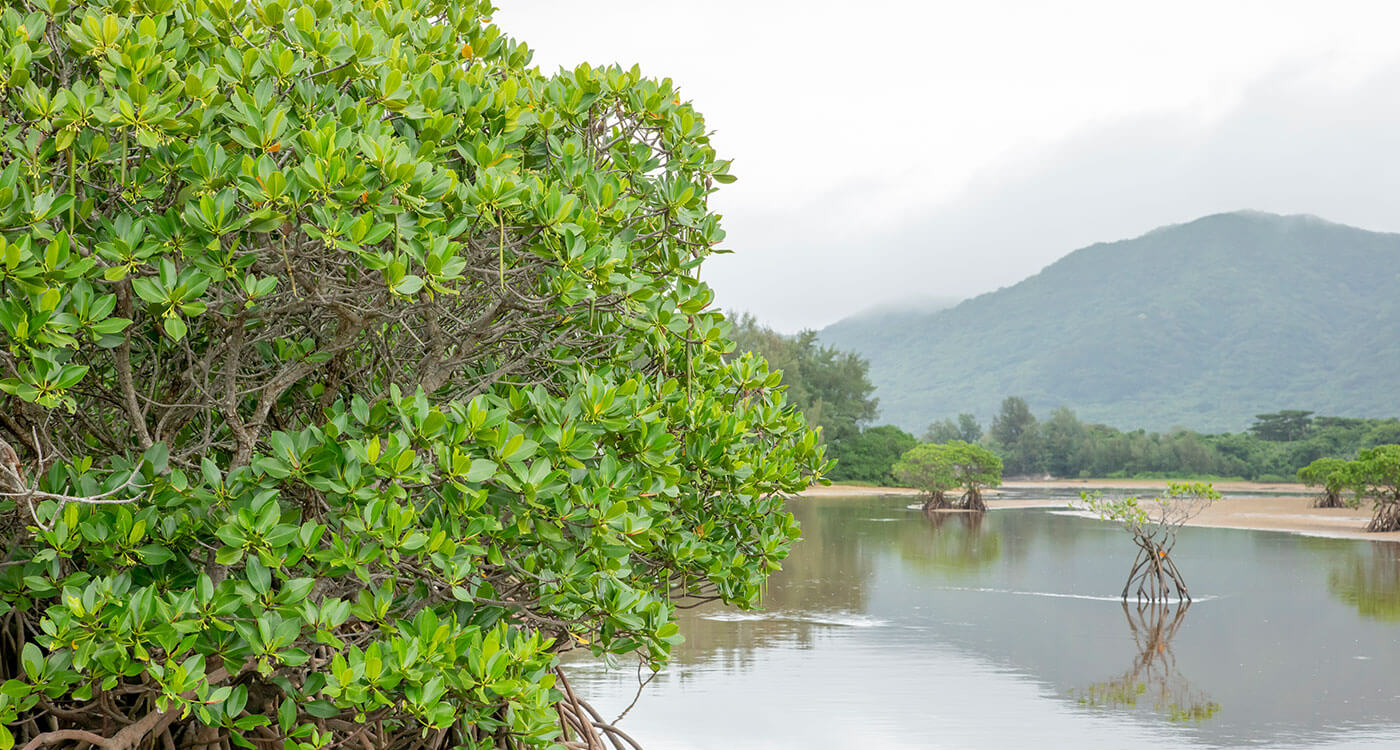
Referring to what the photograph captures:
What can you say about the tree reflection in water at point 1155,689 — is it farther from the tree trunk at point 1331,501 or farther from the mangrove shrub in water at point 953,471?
the tree trunk at point 1331,501

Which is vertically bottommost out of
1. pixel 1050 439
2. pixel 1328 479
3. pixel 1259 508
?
pixel 1259 508

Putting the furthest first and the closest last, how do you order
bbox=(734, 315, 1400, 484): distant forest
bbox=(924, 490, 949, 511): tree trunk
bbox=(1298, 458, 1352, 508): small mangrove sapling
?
bbox=(734, 315, 1400, 484): distant forest < bbox=(1298, 458, 1352, 508): small mangrove sapling < bbox=(924, 490, 949, 511): tree trunk

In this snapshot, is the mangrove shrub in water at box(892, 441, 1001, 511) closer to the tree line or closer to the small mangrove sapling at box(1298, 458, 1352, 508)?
the small mangrove sapling at box(1298, 458, 1352, 508)

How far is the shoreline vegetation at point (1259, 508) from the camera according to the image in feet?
93.7

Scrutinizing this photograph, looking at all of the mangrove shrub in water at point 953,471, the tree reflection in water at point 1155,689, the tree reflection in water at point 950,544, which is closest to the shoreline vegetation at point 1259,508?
the tree reflection in water at point 950,544

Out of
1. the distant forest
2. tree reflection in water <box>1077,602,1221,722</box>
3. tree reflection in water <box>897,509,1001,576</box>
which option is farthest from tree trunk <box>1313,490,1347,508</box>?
tree reflection in water <box>1077,602,1221,722</box>

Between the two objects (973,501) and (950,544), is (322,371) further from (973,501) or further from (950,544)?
(973,501)

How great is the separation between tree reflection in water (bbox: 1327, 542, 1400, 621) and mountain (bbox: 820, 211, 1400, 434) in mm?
129334

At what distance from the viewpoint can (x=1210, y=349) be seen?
169 m

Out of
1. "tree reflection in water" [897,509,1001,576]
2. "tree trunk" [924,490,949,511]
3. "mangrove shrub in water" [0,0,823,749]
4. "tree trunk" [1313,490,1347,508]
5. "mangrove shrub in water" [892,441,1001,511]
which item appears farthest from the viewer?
"tree trunk" [1313,490,1347,508]

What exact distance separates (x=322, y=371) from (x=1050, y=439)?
70.0m

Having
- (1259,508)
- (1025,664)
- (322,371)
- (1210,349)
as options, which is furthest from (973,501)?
(1210,349)

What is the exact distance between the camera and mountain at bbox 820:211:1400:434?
151 meters

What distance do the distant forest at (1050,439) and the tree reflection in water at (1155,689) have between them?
34773 mm
